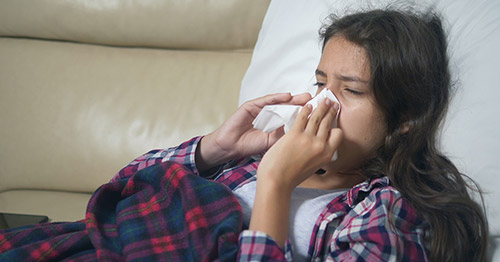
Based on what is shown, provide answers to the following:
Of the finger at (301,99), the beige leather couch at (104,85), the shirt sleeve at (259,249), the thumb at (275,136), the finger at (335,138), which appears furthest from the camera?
the beige leather couch at (104,85)

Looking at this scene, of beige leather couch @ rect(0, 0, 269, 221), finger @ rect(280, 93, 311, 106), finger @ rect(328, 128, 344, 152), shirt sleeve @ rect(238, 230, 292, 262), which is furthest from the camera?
beige leather couch @ rect(0, 0, 269, 221)

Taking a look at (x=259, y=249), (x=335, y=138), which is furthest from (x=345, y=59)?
(x=259, y=249)

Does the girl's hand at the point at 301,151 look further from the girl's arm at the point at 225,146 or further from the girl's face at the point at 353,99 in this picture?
the girl's arm at the point at 225,146

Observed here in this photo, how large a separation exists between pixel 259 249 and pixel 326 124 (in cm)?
28

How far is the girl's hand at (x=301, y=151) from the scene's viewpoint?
0.89 m

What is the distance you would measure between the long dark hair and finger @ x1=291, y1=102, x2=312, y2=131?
0.14 metres

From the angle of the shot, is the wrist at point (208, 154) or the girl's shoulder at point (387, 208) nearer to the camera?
the girl's shoulder at point (387, 208)

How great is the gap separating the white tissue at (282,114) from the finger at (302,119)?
0.06ft

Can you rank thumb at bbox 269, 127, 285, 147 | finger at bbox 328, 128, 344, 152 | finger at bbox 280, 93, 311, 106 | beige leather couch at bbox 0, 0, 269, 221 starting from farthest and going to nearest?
beige leather couch at bbox 0, 0, 269, 221, thumb at bbox 269, 127, 285, 147, finger at bbox 280, 93, 311, 106, finger at bbox 328, 128, 344, 152

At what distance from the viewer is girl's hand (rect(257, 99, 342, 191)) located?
89 cm

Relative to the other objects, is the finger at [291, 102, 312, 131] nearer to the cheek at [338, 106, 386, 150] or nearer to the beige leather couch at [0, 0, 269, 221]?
the cheek at [338, 106, 386, 150]

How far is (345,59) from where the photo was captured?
976 millimetres

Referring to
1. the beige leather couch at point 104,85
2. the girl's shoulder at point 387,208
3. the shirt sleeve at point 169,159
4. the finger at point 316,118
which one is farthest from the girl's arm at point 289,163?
the beige leather couch at point 104,85

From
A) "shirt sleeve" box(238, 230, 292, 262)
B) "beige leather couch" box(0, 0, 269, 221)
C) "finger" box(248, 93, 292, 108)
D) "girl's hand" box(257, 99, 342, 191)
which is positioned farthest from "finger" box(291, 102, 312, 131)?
"beige leather couch" box(0, 0, 269, 221)
